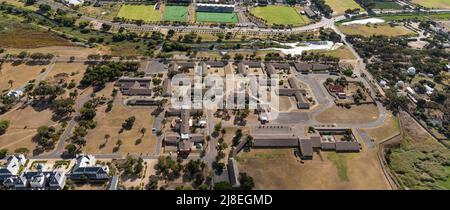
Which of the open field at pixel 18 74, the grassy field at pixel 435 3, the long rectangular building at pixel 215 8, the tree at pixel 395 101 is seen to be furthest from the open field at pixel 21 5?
the grassy field at pixel 435 3

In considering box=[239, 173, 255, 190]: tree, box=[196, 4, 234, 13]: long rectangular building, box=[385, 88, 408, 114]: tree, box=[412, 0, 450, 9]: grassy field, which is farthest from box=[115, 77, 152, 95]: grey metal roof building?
box=[412, 0, 450, 9]: grassy field

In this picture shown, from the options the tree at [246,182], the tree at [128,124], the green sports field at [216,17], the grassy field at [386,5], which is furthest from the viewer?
the grassy field at [386,5]

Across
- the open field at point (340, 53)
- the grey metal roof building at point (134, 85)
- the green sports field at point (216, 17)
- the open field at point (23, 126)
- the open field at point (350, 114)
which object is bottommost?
the open field at point (350, 114)

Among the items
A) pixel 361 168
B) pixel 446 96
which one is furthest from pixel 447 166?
pixel 446 96

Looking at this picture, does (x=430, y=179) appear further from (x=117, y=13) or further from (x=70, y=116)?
(x=117, y=13)

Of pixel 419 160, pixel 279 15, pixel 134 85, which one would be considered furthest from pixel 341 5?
pixel 134 85

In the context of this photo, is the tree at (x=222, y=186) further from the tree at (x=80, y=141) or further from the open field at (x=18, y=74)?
the open field at (x=18, y=74)

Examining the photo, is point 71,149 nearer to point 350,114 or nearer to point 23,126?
point 23,126
